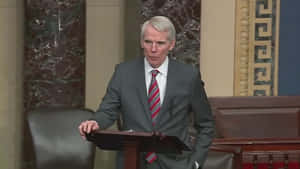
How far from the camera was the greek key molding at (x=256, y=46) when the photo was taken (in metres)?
5.45

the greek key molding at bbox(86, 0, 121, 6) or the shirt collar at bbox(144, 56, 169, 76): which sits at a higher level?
the greek key molding at bbox(86, 0, 121, 6)

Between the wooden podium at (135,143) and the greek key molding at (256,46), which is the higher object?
the greek key molding at (256,46)

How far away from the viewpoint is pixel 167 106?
2.92m

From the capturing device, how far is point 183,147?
2.69 metres

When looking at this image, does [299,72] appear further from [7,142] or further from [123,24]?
[7,142]

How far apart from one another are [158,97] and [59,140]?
5.03 ft

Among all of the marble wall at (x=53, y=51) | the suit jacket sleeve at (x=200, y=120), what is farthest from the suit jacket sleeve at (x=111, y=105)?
the marble wall at (x=53, y=51)

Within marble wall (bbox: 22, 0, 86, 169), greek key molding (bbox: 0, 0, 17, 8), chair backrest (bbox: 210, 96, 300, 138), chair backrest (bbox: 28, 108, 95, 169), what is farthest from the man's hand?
greek key molding (bbox: 0, 0, 17, 8)

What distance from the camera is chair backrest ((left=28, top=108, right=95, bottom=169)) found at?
4.25m

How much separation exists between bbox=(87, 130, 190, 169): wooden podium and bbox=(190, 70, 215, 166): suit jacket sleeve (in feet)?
1.14

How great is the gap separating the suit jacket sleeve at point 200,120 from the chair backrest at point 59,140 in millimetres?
1418

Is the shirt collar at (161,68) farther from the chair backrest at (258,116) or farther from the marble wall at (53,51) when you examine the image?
the marble wall at (53,51)

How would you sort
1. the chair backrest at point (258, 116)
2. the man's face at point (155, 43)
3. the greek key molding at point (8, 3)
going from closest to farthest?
the man's face at point (155, 43) → the chair backrest at point (258, 116) → the greek key molding at point (8, 3)

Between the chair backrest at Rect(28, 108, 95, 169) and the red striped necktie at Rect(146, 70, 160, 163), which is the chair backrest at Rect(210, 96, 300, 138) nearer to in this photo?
the chair backrest at Rect(28, 108, 95, 169)
